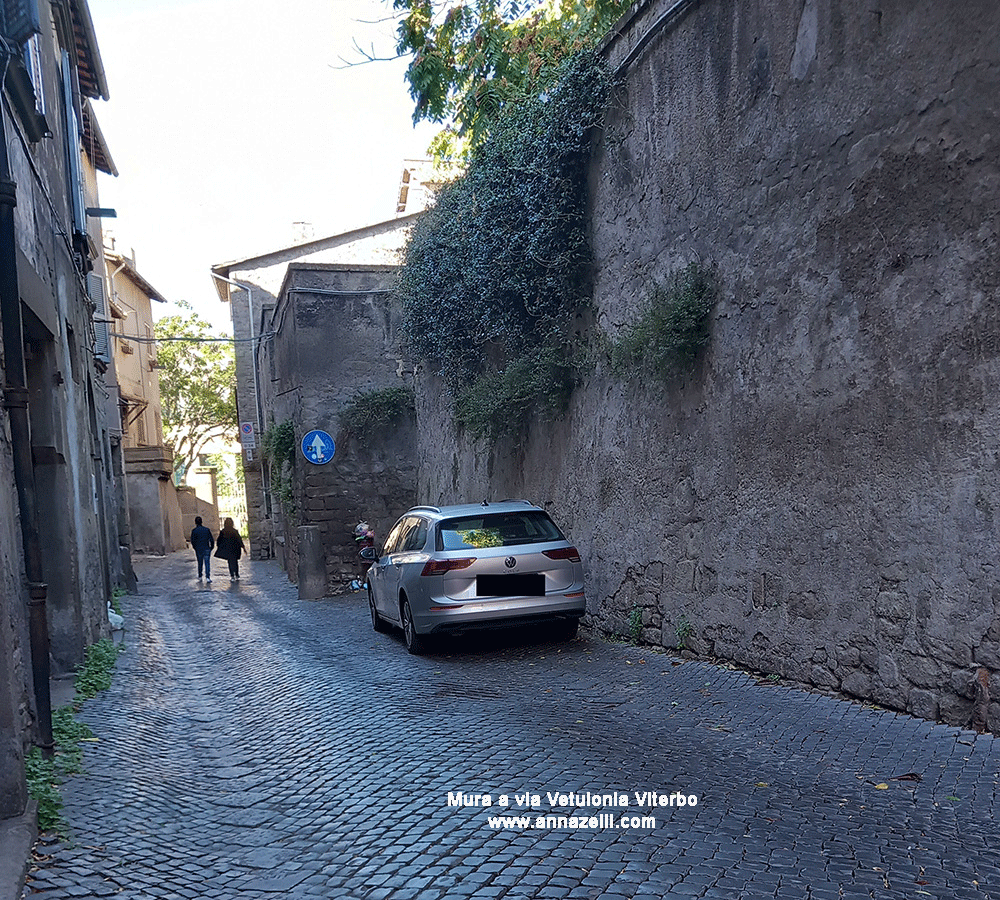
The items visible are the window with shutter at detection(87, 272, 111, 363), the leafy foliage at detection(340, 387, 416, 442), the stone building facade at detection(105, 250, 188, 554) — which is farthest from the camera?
the stone building facade at detection(105, 250, 188, 554)

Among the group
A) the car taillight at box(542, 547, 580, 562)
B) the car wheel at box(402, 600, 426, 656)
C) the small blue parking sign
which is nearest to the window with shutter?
the small blue parking sign

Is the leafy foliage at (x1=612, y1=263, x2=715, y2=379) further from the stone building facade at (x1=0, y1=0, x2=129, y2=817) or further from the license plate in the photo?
the stone building facade at (x1=0, y1=0, x2=129, y2=817)

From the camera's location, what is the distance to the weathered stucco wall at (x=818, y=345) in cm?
533

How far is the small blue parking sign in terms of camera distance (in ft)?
57.6

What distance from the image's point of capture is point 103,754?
611cm

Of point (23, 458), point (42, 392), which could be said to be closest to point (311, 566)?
point (42, 392)

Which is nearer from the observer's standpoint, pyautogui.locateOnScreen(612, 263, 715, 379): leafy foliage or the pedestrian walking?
pyautogui.locateOnScreen(612, 263, 715, 379): leafy foliage

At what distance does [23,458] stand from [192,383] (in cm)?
4059

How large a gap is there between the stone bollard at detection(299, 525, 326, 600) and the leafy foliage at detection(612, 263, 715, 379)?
9.62m

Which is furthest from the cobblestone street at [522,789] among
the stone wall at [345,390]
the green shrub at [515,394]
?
the stone wall at [345,390]

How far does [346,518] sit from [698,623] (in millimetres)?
10949

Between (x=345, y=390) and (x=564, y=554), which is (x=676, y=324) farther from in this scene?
(x=345, y=390)

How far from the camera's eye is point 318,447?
17.7 meters

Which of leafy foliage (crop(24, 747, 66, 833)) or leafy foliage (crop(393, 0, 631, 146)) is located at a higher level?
leafy foliage (crop(393, 0, 631, 146))
